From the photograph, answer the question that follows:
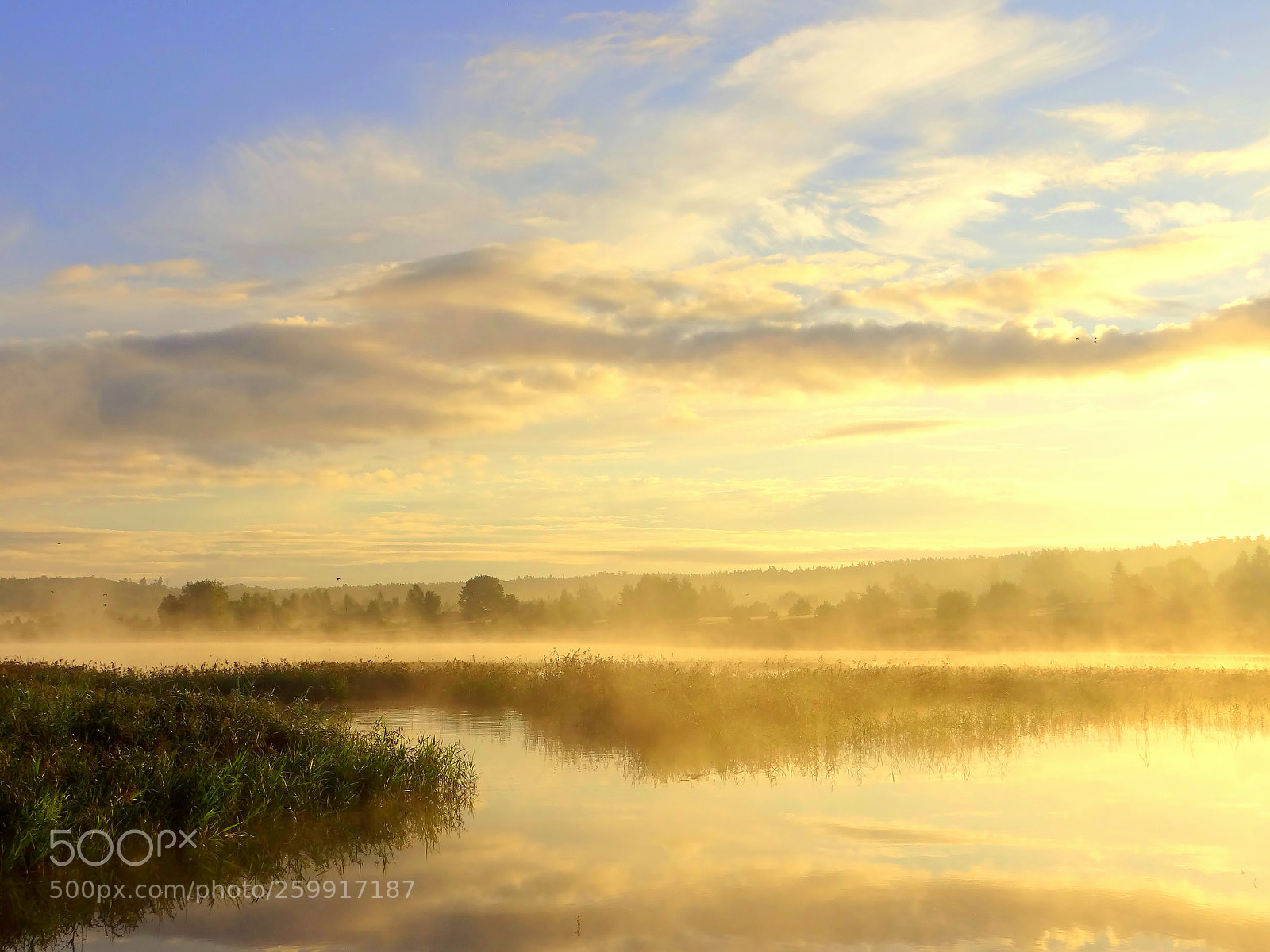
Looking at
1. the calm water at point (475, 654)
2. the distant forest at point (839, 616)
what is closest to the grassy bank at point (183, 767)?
the calm water at point (475, 654)

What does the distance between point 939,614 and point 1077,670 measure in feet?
193

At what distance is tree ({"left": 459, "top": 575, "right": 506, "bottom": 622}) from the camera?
135500 mm

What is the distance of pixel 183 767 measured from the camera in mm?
19578

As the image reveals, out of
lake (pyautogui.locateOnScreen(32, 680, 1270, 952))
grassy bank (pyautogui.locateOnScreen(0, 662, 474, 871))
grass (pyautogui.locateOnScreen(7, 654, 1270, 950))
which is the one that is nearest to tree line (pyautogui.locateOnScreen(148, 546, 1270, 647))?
grass (pyautogui.locateOnScreen(7, 654, 1270, 950))

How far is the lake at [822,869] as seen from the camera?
13.7 meters

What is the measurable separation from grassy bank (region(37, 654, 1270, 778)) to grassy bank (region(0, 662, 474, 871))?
6122mm

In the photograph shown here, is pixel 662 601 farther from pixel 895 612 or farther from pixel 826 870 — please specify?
pixel 826 870

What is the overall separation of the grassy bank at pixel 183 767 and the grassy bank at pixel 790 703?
241 inches

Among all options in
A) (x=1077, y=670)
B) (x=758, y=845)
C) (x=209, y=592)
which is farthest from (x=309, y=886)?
(x=209, y=592)

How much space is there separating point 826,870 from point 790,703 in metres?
18.8

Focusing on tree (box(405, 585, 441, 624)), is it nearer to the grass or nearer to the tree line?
the tree line

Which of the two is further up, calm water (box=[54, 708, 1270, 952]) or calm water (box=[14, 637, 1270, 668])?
calm water (box=[54, 708, 1270, 952])

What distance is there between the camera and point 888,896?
50.6ft

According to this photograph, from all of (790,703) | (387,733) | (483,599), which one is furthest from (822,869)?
(483,599)
